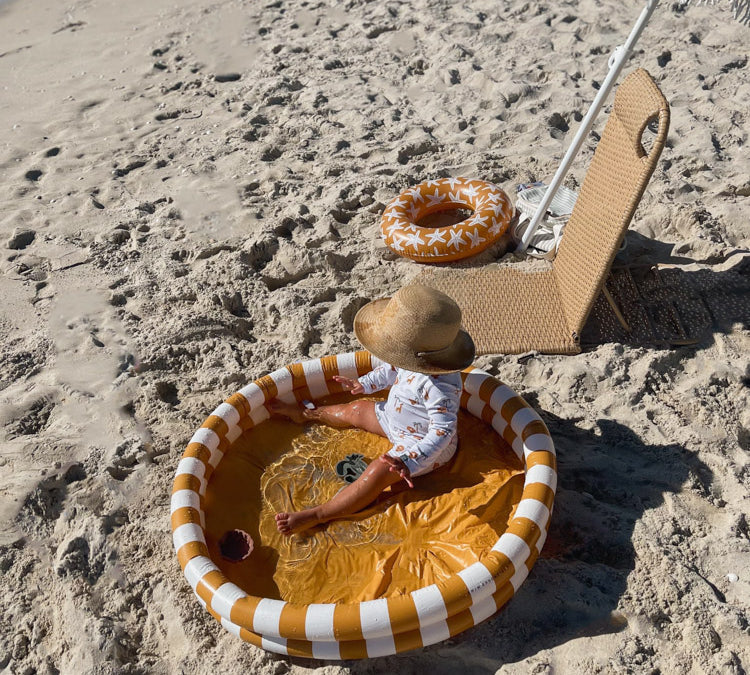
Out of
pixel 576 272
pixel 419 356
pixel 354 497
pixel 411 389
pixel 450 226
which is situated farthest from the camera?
pixel 450 226

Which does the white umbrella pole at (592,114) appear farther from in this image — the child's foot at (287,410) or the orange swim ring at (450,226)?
the child's foot at (287,410)

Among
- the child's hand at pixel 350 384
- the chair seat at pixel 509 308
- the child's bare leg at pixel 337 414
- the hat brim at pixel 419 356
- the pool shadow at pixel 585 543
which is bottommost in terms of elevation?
the pool shadow at pixel 585 543

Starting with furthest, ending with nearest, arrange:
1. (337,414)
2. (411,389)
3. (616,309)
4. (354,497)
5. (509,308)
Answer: (509,308)
(616,309)
(337,414)
(411,389)
(354,497)

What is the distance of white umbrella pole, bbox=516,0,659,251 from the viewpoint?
13.0 feet

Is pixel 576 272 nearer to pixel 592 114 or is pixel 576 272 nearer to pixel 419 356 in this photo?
pixel 592 114

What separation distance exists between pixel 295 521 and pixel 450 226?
2.53 m

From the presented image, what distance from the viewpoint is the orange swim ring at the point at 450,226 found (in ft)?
15.2

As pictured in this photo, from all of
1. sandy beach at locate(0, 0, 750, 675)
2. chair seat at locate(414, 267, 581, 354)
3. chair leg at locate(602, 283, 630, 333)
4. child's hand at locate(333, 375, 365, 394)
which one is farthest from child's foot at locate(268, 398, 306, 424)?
chair leg at locate(602, 283, 630, 333)

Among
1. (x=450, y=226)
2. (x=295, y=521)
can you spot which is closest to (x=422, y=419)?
(x=295, y=521)

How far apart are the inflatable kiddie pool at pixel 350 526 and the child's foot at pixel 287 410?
4 cm

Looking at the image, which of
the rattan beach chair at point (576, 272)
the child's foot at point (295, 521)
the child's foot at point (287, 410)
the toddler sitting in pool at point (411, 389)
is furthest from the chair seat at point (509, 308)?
the child's foot at point (295, 521)

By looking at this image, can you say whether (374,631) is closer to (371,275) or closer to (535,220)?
(371,275)

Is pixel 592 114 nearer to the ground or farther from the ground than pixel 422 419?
farther from the ground

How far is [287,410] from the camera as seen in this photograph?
11.6 ft
